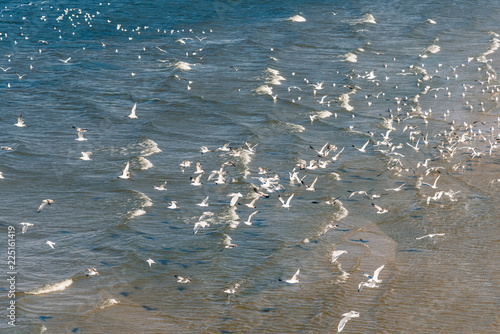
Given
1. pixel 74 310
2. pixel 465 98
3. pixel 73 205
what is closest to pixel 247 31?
pixel 465 98

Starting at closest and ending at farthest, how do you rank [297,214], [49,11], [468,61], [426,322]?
[426,322] → [297,214] → [468,61] → [49,11]

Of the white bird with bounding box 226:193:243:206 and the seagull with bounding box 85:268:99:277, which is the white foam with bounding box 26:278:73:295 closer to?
the seagull with bounding box 85:268:99:277

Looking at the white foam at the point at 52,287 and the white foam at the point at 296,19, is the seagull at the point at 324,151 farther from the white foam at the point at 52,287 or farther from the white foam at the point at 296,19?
the white foam at the point at 296,19

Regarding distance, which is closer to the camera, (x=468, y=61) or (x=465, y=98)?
(x=465, y=98)

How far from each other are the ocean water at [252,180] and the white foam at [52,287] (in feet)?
0.21

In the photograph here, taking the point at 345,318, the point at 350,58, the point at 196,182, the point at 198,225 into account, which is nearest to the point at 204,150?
the point at 196,182

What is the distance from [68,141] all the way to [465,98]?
24.0 metres

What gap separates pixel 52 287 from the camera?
850 inches

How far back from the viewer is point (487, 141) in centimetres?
3403

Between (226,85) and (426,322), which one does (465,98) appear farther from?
(426,322)

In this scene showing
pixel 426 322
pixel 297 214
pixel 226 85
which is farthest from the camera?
pixel 226 85

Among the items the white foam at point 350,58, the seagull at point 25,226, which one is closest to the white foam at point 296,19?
the white foam at point 350,58

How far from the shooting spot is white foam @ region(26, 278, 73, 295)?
2133 centimetres

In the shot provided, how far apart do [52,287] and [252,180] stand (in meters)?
11.6
